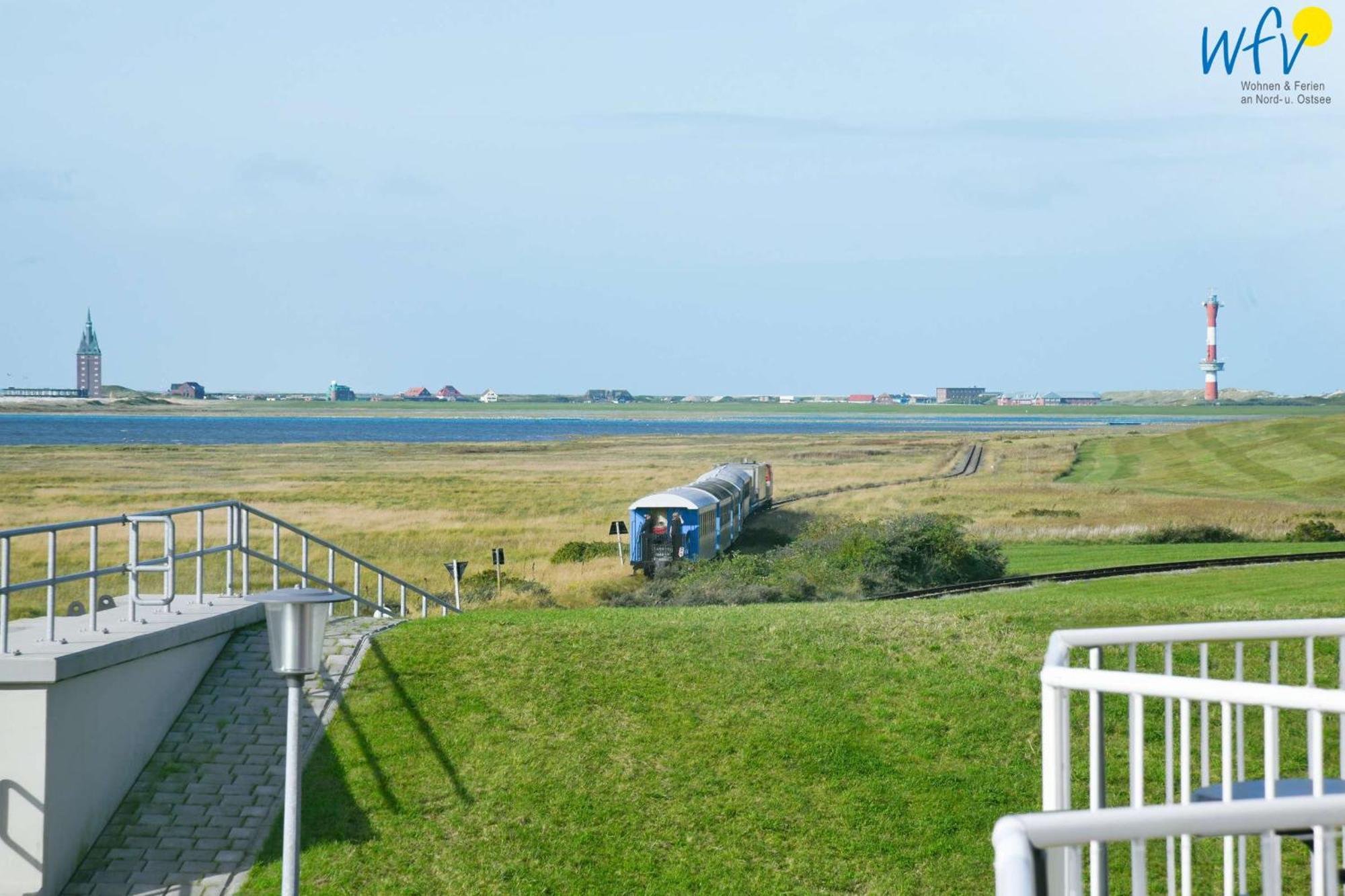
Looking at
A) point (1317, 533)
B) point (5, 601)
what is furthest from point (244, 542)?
point (1317, 533)

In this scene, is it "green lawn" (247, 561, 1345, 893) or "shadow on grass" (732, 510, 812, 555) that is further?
"shadow on grass" (732, 510, 812, 555)

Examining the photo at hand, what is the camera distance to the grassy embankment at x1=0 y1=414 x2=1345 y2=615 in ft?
138

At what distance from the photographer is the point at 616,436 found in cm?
17500

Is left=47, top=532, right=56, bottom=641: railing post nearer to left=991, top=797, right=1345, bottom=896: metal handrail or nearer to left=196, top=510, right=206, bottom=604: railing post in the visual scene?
left=196, top=510, right=206, bottom=604: railing post

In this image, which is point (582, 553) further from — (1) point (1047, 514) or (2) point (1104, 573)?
(2) point (1104, 573)

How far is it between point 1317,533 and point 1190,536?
130 inches

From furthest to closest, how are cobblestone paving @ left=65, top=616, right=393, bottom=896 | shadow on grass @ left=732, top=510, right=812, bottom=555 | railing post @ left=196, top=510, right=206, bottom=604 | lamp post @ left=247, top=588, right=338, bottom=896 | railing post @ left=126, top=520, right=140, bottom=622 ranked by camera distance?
shadow on grass @ left=732, top=510, right=812, bottom=555 < railing post @ left=196, top=510, right=206, bottom=604 < railing post @ left=126, top=520, right=140, bottom=622 < cobblestone paving @ left=65, top=616, right=393, bottom=896 < lamp post @ left=247, top=588, right=338, bottom=896

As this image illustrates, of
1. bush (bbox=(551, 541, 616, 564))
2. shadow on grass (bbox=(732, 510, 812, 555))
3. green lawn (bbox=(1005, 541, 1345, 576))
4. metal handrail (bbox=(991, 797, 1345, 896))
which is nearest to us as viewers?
metal handrail (bbox=(991, 797, 1345, 896))

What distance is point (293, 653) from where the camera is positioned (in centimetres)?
982

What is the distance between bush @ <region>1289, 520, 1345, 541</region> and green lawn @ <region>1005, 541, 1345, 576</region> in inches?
65.1

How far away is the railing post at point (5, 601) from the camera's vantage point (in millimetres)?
11656

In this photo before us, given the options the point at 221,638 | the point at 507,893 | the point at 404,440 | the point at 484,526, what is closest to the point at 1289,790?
the point at 507,893

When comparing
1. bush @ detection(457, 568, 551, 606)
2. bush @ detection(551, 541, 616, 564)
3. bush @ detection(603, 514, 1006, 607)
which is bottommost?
bush @ detection(551, 541, 616, 564)

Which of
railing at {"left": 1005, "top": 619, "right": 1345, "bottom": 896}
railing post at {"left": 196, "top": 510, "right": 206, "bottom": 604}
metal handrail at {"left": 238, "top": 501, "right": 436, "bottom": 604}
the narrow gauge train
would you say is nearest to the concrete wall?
railing post at {"left": 196, "top": 510, "right": 206, "bottom": 604}
